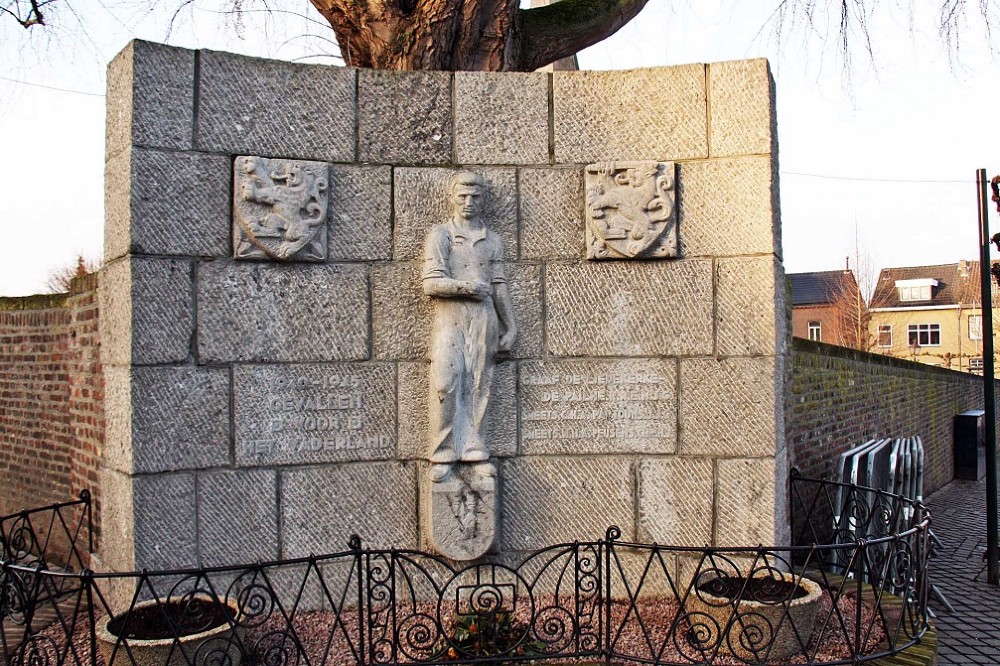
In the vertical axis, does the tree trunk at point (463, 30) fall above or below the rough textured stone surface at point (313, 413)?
above

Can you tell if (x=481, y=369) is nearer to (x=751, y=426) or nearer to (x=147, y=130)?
(x=751, y=426)

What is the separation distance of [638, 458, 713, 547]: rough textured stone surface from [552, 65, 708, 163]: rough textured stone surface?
1.81 metres

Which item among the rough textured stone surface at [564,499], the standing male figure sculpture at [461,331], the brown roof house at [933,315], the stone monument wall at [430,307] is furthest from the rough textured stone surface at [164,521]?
the brown roof house at [933,315]

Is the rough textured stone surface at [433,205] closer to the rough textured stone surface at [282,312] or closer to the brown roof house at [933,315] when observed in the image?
the rough textured stone surface at [282,312]

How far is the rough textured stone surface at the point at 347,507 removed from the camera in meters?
4.63

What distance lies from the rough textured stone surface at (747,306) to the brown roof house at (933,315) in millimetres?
34410

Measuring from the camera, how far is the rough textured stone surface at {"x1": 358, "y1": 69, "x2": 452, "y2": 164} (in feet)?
15.7

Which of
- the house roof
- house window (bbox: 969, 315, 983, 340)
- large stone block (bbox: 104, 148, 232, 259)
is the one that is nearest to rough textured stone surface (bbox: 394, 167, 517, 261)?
large stone block (bbox: 104, 148, 232, 259)

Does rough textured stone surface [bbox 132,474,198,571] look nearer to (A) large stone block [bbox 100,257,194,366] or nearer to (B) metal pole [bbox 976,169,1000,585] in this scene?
(A) large stone block [bbox 100,257,194,366]

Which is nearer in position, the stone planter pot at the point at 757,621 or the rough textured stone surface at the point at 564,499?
the stone planter pot at the point at 757,621

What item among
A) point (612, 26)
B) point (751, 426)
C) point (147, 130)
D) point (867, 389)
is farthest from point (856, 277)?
point (147, 130)

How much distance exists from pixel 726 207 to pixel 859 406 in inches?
218

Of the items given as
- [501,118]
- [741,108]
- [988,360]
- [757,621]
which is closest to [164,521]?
[501,118]

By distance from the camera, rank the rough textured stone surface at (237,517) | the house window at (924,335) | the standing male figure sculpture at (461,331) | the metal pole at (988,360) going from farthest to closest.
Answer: the house window at (924,335)
the metal pole at (988,360)
the standing male figure sculpture at (461,331)
the rough textured stone surface at (237,517)
